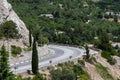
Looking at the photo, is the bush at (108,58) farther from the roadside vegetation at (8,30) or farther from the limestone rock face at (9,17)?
the roadside vegetation at (8,30)

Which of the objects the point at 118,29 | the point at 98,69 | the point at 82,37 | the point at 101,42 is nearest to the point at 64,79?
the point at 98,69

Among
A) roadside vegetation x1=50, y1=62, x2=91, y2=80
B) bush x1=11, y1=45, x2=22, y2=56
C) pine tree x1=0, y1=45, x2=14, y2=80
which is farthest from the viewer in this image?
bush x1=11, y1=45, x2=22, y2=56

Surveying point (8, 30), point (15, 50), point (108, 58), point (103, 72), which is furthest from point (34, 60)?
point (108, 58)

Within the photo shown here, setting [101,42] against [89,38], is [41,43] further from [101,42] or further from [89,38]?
[89,38]

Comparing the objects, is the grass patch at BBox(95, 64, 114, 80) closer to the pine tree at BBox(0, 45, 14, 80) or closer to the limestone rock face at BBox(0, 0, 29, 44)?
the limestone rock face at BBox(0, 0, 29, 44)

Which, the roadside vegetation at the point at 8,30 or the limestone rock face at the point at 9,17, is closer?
the roadside vegetation at the point at 8,30

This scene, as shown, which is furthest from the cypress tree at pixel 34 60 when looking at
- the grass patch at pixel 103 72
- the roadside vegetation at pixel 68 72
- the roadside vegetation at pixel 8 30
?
the grass patch at pixel 103 72

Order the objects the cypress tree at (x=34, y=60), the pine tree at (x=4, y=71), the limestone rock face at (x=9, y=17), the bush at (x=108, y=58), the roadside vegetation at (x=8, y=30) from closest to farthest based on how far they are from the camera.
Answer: the pine tree at (x=4, y=71) → the cypress tree at (x=34, y=60) → the roadside vegetation at (x=8, y=30) → the limestone rock face at (x=9, y=17) → the bush at (x=108, y=58)

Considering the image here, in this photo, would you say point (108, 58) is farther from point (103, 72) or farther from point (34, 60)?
point (34, 60)

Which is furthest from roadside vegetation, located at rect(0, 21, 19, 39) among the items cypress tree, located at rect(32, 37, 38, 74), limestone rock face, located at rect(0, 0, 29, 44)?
cypress tree, located at rect(32, 37, 38, 74)
